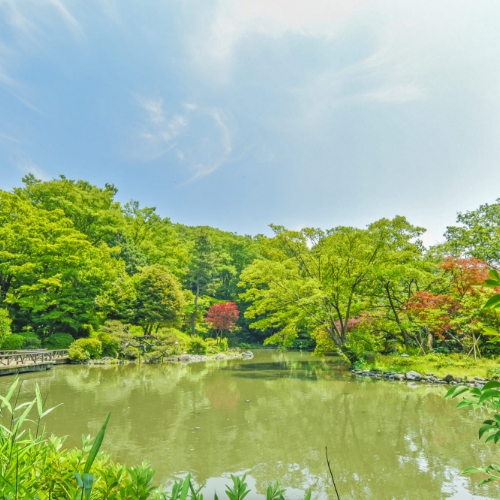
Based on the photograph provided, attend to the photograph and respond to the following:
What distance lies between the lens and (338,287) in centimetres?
1226

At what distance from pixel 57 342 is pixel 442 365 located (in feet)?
50.5

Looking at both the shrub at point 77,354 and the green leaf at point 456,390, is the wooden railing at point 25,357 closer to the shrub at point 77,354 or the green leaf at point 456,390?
the shrub at point 77,354

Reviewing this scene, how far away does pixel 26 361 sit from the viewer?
1155 centimetres

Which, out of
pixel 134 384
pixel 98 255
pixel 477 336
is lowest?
pixel 134 384

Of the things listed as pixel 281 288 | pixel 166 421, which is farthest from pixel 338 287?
pixel 166 421

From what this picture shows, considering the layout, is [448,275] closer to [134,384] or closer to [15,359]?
[134,384]

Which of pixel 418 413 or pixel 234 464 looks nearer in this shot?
pixel 234 464

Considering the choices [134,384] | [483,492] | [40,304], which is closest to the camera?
[483,492]

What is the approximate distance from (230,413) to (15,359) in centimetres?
998

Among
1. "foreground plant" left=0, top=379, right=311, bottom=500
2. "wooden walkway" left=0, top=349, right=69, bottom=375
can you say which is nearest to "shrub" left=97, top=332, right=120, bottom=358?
"wooden walkway" left=0, top=349, right=69, bottom=375

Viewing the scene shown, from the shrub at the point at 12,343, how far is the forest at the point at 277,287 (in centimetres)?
5

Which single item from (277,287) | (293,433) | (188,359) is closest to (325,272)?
(277,287)

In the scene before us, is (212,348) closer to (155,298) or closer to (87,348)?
(155,298)

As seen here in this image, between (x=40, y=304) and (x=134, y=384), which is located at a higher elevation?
(x=40, y=304)
